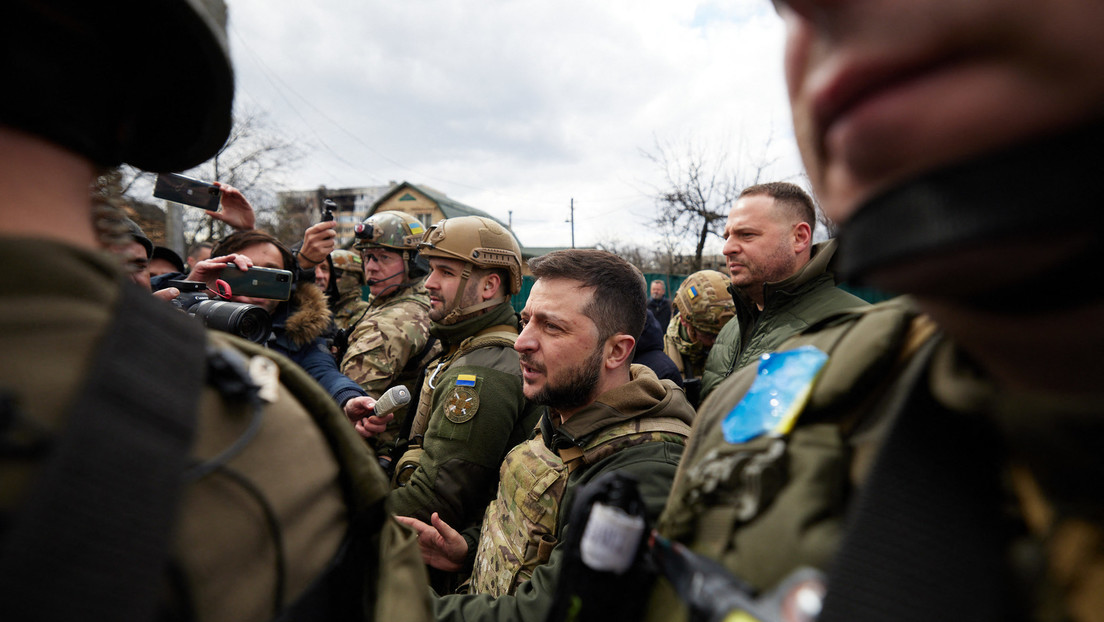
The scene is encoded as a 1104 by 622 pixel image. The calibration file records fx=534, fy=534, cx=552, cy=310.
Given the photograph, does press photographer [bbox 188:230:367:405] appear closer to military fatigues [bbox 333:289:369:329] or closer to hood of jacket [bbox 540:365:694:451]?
hood of jacket [bbox 540:365:694:451]

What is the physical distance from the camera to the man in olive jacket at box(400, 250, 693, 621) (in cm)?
181

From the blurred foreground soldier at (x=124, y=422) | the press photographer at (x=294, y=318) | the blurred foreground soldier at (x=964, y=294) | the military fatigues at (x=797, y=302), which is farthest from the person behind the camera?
the press photographer at (x=294, y=318)

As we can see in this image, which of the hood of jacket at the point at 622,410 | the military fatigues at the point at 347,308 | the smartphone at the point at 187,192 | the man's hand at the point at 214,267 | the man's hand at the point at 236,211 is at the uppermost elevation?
the smartphone at the point at 187,192

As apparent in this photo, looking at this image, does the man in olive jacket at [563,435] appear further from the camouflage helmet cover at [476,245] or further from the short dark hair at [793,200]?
the short dark hair at [793,200]

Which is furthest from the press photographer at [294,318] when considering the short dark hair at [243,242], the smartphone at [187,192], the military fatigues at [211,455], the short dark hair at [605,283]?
the military fatigues at [211,455]

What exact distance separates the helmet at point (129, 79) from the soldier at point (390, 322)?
2361mm

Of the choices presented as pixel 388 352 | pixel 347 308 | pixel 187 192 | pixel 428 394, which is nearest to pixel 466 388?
pixel 428 394

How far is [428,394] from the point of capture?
3.26 m

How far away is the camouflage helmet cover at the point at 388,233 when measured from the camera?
187 inches

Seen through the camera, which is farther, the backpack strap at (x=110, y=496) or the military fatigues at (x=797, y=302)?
the military fatigues at (x=797, y=302)

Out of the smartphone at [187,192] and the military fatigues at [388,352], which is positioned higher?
the smartphone at [187,192]

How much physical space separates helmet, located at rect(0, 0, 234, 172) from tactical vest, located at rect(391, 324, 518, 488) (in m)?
2.12

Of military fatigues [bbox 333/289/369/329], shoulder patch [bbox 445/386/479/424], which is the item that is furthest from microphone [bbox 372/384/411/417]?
military fatigues [bbox 333/289/369/329]

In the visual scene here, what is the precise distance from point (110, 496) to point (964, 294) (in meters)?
0.88
